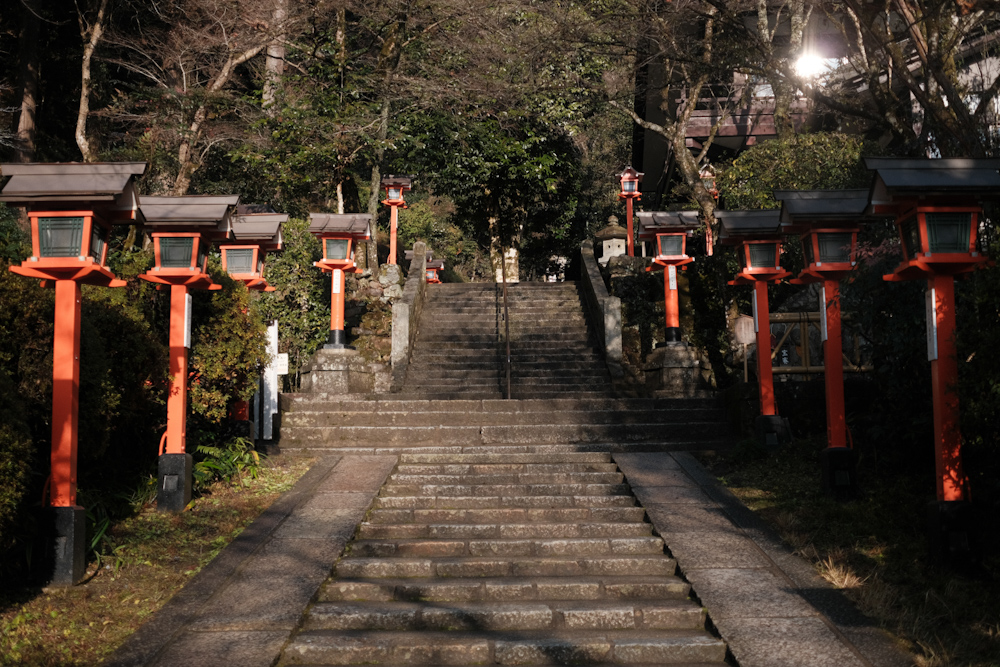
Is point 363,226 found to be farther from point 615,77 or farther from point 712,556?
point 615,77

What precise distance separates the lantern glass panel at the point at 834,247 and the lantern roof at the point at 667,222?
466cm

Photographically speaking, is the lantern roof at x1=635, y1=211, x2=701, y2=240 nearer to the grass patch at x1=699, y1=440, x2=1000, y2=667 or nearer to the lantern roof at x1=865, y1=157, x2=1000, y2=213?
the grass patch at x1=699, y1=440, x2=1000, y2=667

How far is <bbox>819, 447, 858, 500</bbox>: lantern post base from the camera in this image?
7535mm

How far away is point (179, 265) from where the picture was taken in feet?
25.6

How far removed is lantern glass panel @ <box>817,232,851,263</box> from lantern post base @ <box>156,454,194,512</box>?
A: 632 cm

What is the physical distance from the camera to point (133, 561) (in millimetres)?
6238

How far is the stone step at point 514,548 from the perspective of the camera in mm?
6473

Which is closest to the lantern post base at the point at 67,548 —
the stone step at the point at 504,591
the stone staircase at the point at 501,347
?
the stone step at the point at 504,591

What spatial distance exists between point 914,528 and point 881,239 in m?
3.36

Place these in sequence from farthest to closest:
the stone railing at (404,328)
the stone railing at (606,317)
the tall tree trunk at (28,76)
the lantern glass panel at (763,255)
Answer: the tall tree trunk at (28,76) → the stone railing at (606,317) → the stone railing at (404,328) → the lantern glass panel at (763,255)

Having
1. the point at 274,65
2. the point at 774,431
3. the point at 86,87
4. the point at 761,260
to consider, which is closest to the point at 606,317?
the point at 761,260

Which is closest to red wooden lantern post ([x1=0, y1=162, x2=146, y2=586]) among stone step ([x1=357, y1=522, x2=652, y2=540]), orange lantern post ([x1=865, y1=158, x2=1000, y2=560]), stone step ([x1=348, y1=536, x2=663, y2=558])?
stone step ([x1=348, y1=536, x2=663, y2=558])

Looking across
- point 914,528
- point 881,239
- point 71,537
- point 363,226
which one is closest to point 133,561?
point 71,537

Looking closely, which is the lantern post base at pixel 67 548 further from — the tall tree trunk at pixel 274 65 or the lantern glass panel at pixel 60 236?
the tall tree trunk at pixel 274 65
